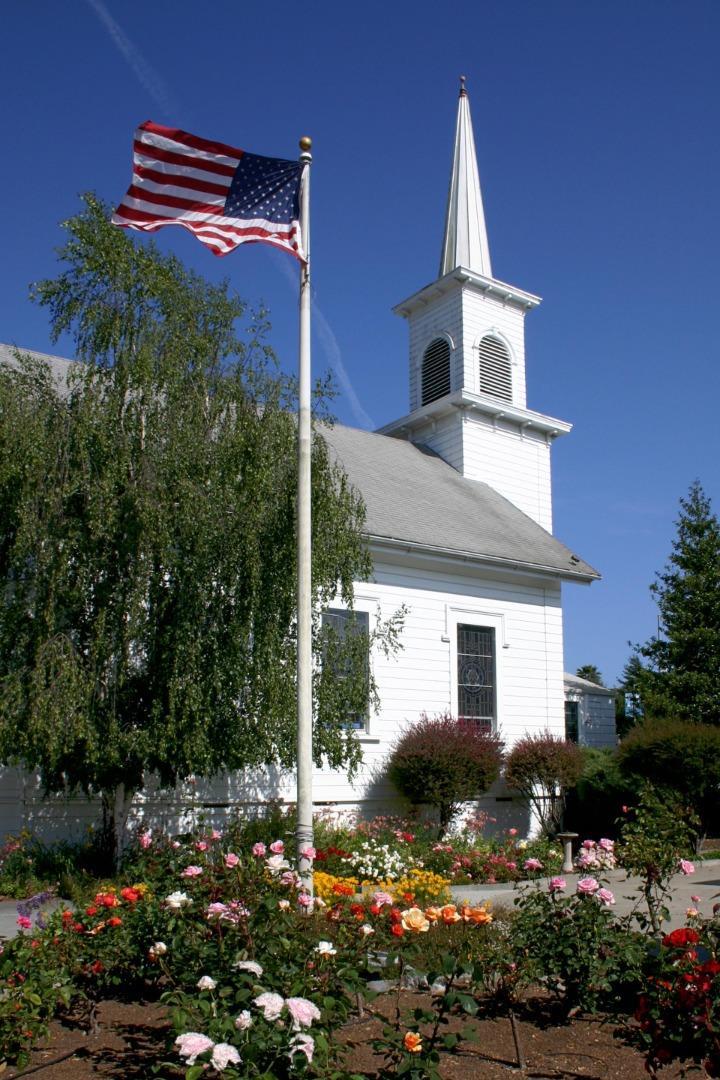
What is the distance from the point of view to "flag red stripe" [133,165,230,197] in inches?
343

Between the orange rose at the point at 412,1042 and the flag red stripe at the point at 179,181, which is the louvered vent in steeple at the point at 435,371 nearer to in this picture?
the flag red stripe at the point at 179,181

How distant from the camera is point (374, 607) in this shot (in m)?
15.1

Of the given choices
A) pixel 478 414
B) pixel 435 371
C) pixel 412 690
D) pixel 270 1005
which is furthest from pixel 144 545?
pixel 435 371

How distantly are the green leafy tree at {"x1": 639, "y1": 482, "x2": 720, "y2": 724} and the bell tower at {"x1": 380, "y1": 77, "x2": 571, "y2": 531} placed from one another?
557 cm

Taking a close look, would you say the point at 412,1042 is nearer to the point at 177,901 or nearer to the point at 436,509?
the point at 177,901

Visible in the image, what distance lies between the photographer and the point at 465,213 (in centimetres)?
2303

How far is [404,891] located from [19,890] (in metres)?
4.37

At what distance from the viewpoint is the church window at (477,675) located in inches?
648

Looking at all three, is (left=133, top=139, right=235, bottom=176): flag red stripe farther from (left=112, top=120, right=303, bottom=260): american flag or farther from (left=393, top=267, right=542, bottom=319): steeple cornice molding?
(left=393, top=267, right=542, bottom=319): steeple cornice molding

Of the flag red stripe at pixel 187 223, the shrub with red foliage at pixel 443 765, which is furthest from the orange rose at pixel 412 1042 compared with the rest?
the shrub with red foliage at pixel 443 765

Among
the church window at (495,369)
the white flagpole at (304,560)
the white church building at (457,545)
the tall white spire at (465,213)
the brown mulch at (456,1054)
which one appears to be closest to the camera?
the brown mulch at (456,1054)

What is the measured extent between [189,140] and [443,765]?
9262 mm

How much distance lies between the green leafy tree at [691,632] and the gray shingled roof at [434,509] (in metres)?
6.26

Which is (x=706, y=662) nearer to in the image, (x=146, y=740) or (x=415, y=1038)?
(x=146, y=740)
